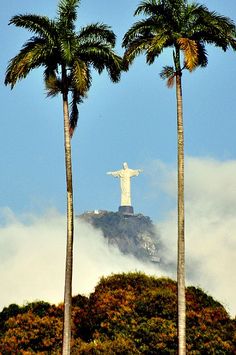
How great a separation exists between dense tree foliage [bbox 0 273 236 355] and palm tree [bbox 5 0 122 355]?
8467 mm

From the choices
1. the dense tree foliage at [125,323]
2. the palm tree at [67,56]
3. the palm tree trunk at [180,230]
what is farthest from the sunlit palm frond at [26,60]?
the dense tree foliage at [125,323]

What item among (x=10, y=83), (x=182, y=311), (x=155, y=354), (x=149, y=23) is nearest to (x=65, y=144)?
(x=10, y=83)

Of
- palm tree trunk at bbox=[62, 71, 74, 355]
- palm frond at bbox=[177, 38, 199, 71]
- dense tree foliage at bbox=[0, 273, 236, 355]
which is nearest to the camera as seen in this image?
palm tree trunk at bbox=[62, 71, 74, 355]

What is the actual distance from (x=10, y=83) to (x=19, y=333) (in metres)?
15.4

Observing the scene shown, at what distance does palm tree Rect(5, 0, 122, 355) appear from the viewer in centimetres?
3319

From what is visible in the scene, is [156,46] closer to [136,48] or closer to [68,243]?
[136,48]

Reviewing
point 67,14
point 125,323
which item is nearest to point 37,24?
point 67,14

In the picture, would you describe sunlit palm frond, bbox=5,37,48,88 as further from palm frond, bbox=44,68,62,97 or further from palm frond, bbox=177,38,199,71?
palm frond, bbox=177,38,199,71

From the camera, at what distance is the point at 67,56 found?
3347cm

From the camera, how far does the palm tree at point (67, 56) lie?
3319 cm

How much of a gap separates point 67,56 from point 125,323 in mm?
15060

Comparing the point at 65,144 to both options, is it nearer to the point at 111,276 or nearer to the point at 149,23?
the point at 149,23

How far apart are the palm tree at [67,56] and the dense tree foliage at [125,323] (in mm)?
8467

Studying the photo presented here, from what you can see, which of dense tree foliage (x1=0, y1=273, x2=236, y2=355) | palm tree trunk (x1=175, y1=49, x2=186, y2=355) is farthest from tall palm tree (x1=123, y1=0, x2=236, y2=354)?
dense tree foliage (x1=0, y1=273, x2=236, y2=355)
